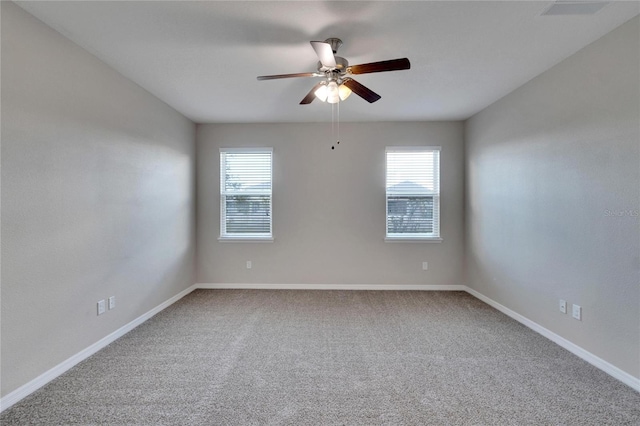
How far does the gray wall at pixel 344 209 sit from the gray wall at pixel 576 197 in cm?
76

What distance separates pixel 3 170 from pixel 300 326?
2613 mm

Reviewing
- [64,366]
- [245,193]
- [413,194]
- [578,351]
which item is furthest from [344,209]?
[64,366]

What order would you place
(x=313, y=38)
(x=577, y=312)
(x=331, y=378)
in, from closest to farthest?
(x=331, y=378) → (x=313, y=38) → (x=577, y=312)

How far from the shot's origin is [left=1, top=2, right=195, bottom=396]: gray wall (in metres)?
1.79

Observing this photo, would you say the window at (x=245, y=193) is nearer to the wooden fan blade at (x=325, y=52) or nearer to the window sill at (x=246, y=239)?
the window sill at (x=246, y=239)

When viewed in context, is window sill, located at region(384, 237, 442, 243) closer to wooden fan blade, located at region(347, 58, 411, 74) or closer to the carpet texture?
the carpet texture

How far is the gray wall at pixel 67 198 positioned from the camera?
5.87 ft

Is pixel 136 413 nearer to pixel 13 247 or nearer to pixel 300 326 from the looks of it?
pixel 13 247

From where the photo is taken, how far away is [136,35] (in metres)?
2.12

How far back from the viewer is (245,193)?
4.36 metres

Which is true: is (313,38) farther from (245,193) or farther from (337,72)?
(245,193)

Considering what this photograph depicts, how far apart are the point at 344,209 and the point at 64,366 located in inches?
135

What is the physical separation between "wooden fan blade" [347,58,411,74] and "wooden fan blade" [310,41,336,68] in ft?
0.50

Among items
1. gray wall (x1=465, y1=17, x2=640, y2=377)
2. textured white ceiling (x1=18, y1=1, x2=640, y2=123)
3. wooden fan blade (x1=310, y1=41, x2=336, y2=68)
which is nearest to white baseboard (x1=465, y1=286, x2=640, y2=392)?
gray wall (x1=465, y1=17, x2=640, y2=377)
